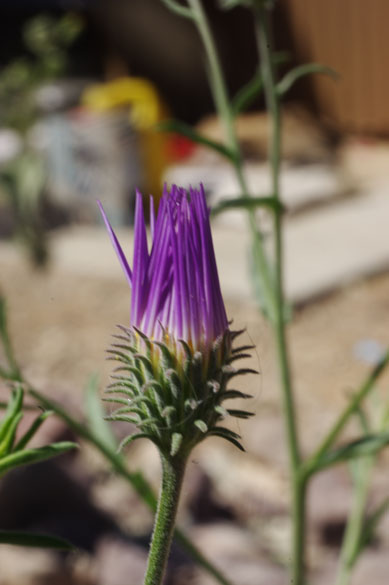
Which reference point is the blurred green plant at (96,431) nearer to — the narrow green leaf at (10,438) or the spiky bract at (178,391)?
the narrow green leaf at (10,438)

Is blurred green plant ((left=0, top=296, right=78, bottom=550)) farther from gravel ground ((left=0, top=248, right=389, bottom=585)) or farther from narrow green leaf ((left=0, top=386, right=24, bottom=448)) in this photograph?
gravel ground ((left=0, top=248, right=389, bottom=585))

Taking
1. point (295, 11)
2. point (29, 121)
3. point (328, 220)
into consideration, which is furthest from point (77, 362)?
point (295, 11)

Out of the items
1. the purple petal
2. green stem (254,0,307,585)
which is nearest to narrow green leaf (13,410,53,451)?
the purple petal

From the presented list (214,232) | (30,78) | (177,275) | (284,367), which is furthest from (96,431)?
(30,78)

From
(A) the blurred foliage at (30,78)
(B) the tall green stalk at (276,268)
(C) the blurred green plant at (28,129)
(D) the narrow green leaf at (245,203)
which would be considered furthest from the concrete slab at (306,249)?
(D) the narrow green leaf at (245,203)

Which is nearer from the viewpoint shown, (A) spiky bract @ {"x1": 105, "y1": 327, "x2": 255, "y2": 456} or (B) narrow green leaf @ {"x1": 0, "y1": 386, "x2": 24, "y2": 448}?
(A) spiky bract @ {"x1": 105, "y1": 327, "x2": 255, "y2": 456}

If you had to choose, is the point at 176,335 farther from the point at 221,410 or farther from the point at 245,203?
the point at 245,203
